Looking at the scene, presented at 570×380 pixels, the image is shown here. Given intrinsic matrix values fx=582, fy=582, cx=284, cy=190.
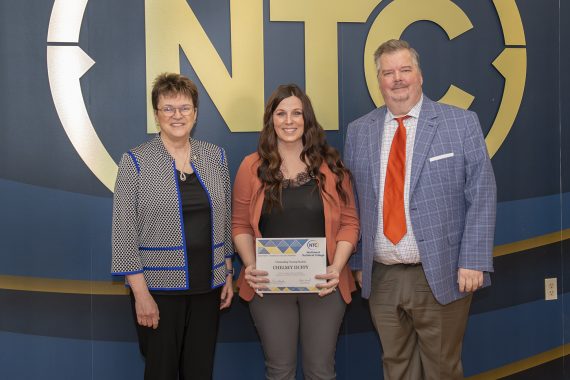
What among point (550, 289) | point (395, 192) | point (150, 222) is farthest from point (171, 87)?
point (550, 289)

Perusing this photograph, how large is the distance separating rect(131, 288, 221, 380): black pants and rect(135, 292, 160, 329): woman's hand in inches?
1.2

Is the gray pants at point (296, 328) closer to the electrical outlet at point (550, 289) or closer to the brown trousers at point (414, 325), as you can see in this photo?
the brown trousers at point (414, 325)

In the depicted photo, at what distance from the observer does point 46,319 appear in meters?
3.31

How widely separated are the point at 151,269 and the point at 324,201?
2.74 ft

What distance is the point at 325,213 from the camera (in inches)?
106

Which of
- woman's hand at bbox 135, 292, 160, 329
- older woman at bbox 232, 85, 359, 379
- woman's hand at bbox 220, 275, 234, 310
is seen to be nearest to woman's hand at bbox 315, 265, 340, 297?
older woman at bbox 232, 85, 359, 379

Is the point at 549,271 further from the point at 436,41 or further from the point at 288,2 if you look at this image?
the point at 288,2

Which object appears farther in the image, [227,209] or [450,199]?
[227,209]

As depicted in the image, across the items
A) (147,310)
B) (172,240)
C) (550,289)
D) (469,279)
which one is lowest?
(550,289)

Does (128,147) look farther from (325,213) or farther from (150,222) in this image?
(325,213)

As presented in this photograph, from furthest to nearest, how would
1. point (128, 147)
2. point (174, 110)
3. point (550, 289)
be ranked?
1. point (550, 289)
2. point (128, 147)
3. point (174, 110)

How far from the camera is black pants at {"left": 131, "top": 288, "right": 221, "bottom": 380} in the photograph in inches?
101

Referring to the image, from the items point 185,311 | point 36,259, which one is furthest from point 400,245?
point 36,259

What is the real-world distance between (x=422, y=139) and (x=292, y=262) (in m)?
0.80
